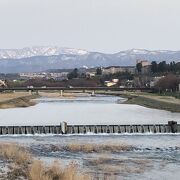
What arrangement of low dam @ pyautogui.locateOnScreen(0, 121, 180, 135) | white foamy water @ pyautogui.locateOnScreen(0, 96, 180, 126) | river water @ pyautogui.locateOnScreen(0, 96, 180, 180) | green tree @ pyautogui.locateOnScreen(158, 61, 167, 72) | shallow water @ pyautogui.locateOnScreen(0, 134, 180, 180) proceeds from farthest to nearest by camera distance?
green tree @ pyautogui.locateOnScreen(158, 61, 167, 72)
white foamy water @ pyautogui.locateOnScreen(0, 96, 180, 126)
low dam @ pyautogui.locateOnScreen(0, 121, 180, 135)
shallow water @ pyautogui.locateOnScreen(0, 134, 180, 180)
river water @ pyautogui.locateOnScreen(0, 96, 180, 180)

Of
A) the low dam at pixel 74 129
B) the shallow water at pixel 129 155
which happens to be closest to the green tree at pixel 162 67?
the low dam at pixel 74 129

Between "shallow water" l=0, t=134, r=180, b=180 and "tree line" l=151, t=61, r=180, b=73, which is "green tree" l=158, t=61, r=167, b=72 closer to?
"tree line" l=151, t=61, r=180, b=73

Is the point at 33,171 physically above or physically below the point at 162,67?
above

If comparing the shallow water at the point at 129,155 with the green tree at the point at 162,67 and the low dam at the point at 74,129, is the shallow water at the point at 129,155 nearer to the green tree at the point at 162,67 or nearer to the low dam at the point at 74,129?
the low dam at the point at 74,129

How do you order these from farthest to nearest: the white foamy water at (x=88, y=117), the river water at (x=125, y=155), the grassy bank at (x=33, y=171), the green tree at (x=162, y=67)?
the green tree at (x=162, y=67) < the white foamy water at (x=88, y=117) < the river water at (x=125, y=155) < the grassy bank at (x=33, y=171)

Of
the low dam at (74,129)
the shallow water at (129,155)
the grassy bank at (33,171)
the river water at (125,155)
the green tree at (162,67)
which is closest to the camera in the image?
the grassy bank at (33,171)

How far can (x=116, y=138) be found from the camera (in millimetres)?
35750

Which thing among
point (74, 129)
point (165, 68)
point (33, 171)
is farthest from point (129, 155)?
point (165, 68)

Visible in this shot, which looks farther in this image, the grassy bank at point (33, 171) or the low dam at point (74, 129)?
the low dam at point (74, 129)

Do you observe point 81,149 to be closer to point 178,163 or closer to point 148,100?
point 178,163

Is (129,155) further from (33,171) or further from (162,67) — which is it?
(162,67)

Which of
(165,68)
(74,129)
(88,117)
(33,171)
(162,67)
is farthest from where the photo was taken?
(162,67)

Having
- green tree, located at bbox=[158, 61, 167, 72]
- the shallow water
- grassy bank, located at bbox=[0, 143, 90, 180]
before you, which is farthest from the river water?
green tree, located at bbox=[158, 61, 167, 72]

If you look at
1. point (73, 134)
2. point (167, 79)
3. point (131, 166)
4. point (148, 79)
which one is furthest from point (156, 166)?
point (148, 79)
